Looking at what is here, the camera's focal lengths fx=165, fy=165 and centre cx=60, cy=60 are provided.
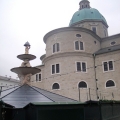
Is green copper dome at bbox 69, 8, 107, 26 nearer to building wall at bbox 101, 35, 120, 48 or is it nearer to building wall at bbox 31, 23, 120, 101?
building wall at bbox 101, 35, 120, 48

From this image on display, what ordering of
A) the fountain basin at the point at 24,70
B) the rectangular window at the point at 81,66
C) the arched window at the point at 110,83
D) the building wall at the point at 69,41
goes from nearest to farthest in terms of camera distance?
the fountain basin at the point at 24,70, the arched window at the point at 110,83, the rectangular window at the point at 81,66, the building wall at the point at 69,41

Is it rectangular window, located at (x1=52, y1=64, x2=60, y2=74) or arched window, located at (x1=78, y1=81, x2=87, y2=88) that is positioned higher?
rectangular window, located at (x1=52, y1=64, x2=60, y2=74)

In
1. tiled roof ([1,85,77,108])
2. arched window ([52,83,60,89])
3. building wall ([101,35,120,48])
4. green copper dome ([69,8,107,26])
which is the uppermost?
green copper dome ([69,8,107,26])

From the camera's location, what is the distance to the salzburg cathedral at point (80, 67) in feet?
78.0

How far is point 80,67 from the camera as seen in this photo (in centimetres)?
2473

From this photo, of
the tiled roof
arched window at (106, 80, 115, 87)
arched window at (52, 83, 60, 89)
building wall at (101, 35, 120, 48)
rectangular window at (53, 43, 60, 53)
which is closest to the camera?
the tiled roof

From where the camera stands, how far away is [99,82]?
24.7 m

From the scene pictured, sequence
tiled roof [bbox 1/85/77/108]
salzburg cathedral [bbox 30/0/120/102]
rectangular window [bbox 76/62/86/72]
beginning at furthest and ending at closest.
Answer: rectangular window [bbox 76/62/86/72] → salzburg cathedral [bbox 30/0/120/102] → tiled roof [bbox 1/85/77/108]

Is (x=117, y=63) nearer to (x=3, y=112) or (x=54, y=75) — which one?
(x=54, y=75)

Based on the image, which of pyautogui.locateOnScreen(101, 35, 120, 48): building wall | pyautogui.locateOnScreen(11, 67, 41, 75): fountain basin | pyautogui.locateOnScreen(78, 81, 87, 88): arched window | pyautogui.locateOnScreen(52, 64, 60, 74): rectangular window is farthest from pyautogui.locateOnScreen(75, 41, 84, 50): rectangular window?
pyautogui.locateOnScreen(11, 67, 41, 75): fountain basin

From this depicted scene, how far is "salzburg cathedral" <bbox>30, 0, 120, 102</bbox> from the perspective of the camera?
78.0ft

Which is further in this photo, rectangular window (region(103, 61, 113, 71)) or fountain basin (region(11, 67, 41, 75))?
rectangular window (region(103, 61, 113, 71))

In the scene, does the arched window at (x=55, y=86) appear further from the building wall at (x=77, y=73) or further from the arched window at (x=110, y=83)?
the arched window at (x=110, y=83)

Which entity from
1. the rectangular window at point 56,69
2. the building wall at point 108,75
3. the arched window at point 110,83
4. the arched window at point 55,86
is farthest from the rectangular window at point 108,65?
the arched window at point 55,86
